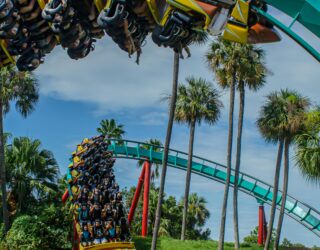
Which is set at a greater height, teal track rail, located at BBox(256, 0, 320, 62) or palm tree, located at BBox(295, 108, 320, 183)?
palm tree, located at BBox(295, 108, 320, 183)

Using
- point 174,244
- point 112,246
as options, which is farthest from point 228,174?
point 112,246

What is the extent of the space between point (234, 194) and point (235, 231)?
1662 mm

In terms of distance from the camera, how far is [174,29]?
5.98 metres

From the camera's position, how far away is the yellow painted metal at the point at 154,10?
19.6 feet

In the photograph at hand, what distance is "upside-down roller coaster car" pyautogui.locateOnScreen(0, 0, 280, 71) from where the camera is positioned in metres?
5.78

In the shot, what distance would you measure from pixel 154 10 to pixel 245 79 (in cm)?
1980

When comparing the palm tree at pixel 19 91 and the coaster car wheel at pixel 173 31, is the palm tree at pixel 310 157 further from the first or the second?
the palm tree at pixel 19 91

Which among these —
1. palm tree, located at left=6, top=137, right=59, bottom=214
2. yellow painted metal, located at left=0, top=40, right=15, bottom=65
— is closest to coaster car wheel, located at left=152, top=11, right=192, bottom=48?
yellow painted metal, located at left=0, top=40, right=15, bottom=65

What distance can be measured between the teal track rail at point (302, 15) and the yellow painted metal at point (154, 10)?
1228 millimetres

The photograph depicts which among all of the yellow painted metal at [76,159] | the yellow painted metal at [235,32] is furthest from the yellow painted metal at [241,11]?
the yellow painted metal at [76,159]

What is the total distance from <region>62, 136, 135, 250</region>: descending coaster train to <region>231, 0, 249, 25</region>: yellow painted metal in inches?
287

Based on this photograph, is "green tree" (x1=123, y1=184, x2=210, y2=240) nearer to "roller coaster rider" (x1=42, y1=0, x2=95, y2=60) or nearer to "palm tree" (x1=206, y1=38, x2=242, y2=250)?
"palm tree" (x1=206, y1=38, x2=242, y2=250)

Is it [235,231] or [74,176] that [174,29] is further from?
[235,231]

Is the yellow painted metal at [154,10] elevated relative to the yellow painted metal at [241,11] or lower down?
elevated
